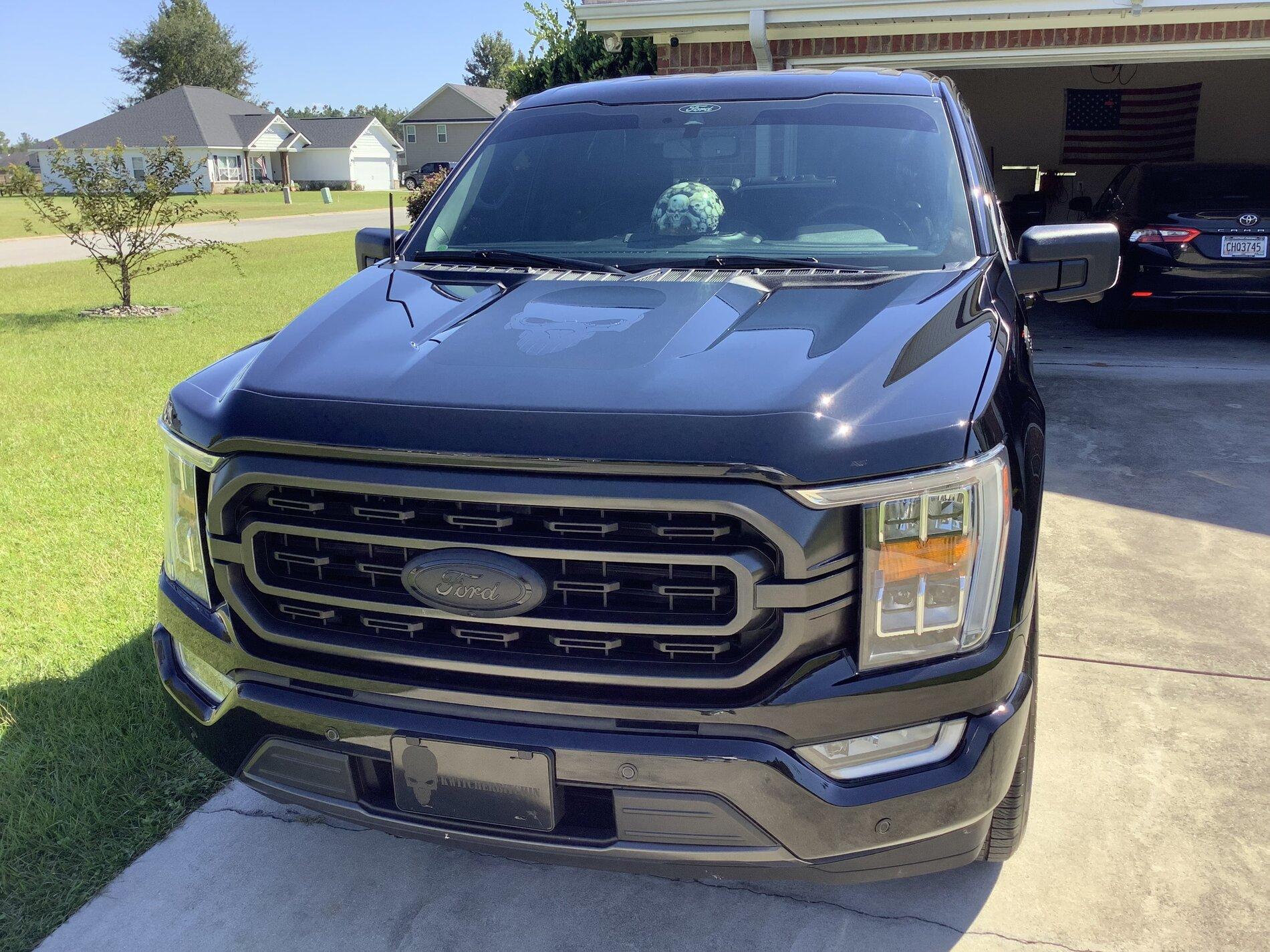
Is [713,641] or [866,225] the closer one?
[713,641]

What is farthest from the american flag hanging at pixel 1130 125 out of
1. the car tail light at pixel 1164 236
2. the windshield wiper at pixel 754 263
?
the windshield wiper at pixel 754 263

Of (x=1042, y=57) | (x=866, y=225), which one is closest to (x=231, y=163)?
(x=1042, y=57)

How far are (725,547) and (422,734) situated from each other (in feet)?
2.29

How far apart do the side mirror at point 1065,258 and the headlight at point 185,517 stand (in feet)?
7.58

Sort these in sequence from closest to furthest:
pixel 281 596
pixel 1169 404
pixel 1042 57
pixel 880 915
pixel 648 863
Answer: pixel 648 863, pixel 281 596, pixel 880 915, pixel 1169 404, pixel 1042 57

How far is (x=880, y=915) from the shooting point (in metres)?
2.51

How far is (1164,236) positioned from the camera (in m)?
8.74

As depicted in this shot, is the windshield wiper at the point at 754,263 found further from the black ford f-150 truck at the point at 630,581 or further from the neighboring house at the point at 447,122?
the neighboring house at the point at 447,122

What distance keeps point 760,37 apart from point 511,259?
7.13m

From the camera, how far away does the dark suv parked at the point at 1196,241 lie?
8.52 m

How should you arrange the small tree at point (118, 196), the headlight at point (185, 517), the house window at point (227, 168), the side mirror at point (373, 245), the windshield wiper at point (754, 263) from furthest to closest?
1. the house window at point (227, 168)
2. the small tree at point (118, 196)
3. the side mirror at point (373, 245)
4. the windshield wiper at point (754, 263)
5. the headlight at point (185, 517)

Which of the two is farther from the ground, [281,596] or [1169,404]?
[281,596]

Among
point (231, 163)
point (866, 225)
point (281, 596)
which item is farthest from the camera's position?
point (231, 163)

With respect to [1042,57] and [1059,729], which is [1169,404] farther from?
[1059,729]
